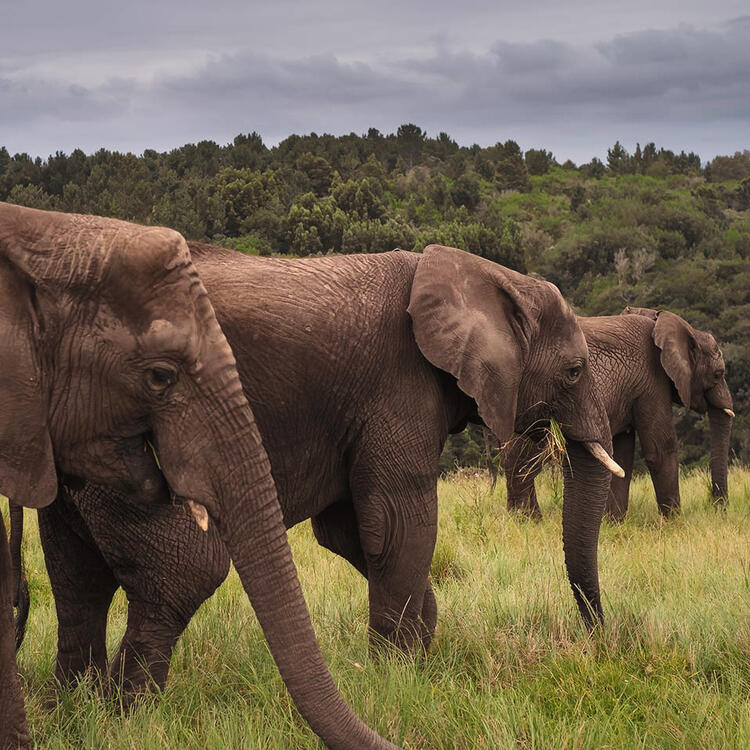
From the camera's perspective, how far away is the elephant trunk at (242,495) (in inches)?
119

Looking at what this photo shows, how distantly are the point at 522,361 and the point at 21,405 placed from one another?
8.47ft

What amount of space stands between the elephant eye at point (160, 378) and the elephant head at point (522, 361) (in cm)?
168

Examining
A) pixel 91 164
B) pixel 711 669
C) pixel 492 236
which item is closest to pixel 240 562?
pixel 711 669

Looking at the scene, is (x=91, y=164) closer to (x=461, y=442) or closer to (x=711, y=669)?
(x=461, y=442)

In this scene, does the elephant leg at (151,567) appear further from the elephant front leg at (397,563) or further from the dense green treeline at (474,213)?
the dense green treeline at (474,213)

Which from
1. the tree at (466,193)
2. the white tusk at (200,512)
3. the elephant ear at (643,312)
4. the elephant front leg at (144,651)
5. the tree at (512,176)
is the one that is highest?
the tree at (512,176)

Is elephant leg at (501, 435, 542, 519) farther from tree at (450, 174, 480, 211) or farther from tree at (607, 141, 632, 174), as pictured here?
tree at (607, 141, 632, 174)

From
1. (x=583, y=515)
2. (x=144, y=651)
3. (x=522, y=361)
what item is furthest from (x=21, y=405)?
(x=583, y=515)

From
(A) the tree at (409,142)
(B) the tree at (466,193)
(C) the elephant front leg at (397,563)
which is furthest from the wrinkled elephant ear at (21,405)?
(A) the tree at (409,142)

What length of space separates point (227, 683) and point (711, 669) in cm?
208

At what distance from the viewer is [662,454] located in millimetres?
10211

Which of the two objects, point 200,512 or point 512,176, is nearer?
point 200,512

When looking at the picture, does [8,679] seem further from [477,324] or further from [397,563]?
[477,324]

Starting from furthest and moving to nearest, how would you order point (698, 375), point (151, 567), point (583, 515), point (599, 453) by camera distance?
1. point (698, 375)
2. point (583, 515)
3. point (599, 453)
4. point (151, 567)
